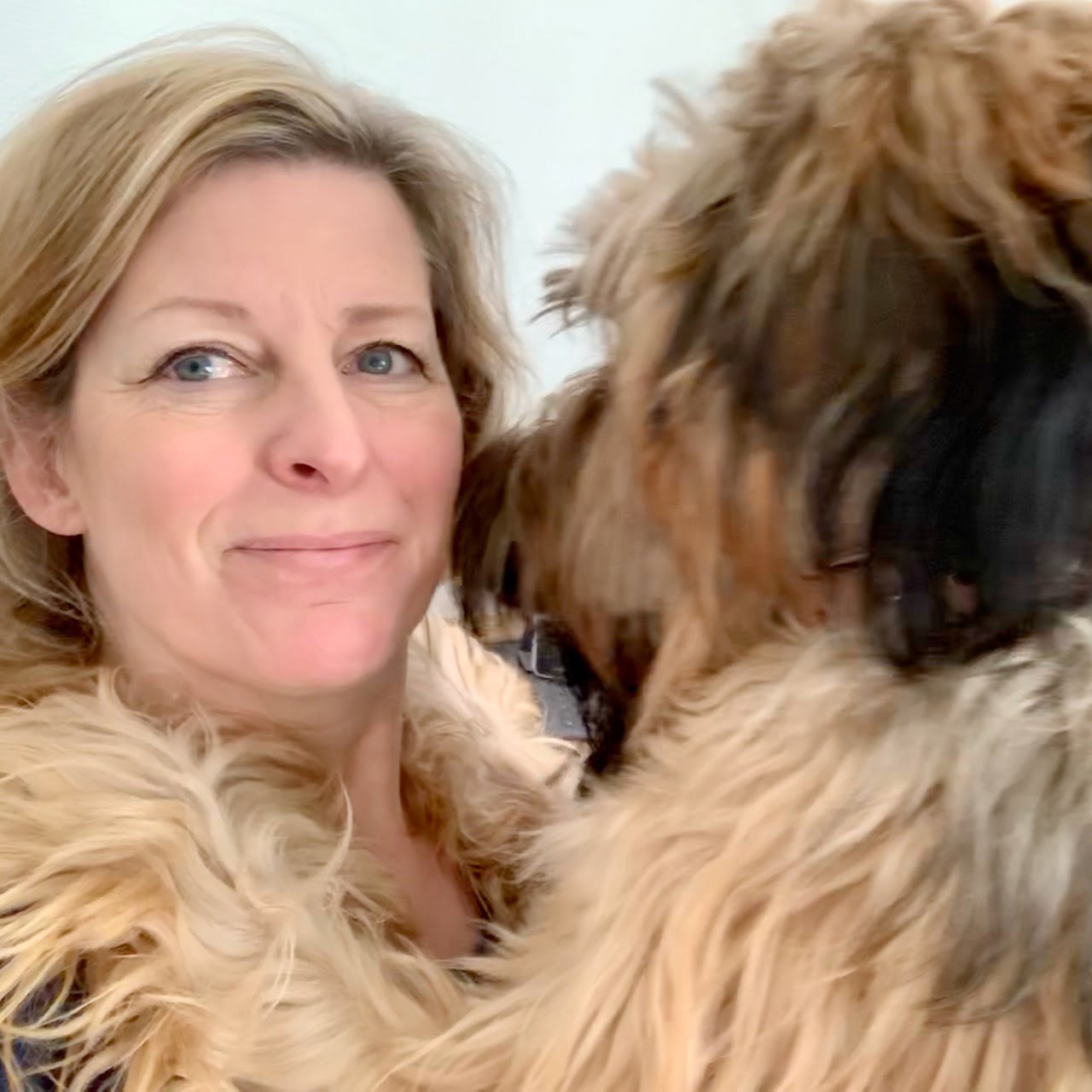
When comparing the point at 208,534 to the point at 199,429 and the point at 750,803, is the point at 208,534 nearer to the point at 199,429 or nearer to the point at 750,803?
the point at 199,429

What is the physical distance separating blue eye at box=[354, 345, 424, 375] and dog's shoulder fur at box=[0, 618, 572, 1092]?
0.29m

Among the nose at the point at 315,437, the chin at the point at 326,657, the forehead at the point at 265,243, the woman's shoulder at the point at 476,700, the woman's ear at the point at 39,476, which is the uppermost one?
the forehead at the point at 265,243

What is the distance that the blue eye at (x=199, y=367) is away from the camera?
3.24 ft

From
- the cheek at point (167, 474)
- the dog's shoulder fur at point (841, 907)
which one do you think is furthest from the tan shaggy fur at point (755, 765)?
the cheek at point (167, 474)

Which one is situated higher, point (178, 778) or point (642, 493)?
point (642, 493)

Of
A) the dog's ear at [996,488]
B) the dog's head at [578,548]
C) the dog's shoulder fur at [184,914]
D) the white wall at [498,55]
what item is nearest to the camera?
the dog's ear at [996,488]

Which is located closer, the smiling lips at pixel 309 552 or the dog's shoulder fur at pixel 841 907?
the dog's shoulder fur at pixel 841 907

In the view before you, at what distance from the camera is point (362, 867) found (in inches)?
38.6

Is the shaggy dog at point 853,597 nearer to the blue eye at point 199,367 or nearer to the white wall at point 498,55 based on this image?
the blue eye at point 199,367

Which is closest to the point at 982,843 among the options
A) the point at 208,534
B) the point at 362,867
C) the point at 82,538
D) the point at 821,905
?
the point at 821,905

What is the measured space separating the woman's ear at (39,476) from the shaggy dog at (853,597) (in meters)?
0.44

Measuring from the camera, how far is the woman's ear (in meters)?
1.06

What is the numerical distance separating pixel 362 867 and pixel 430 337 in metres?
0.42

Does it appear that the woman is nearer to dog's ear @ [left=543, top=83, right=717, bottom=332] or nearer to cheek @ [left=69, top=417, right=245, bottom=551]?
cheek @ [left=69, top=417, right=245, bottom=551]
